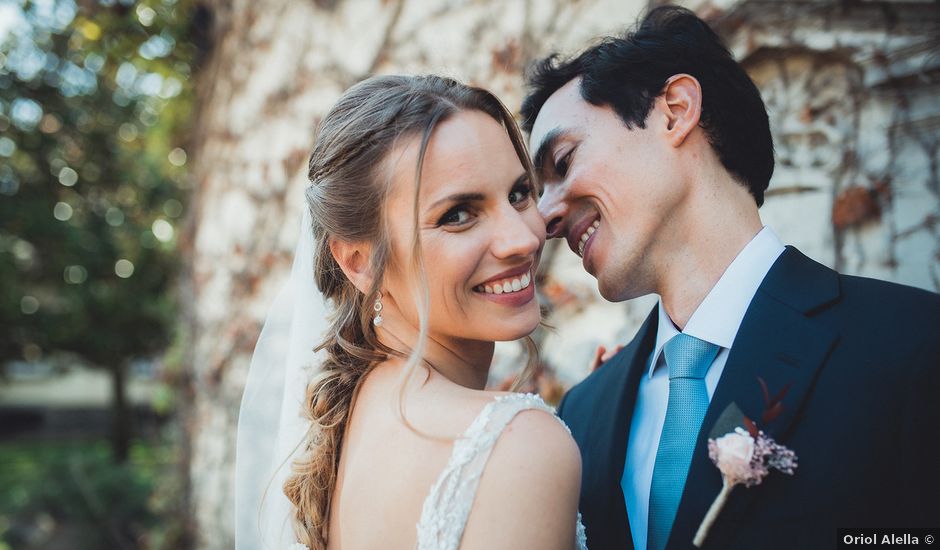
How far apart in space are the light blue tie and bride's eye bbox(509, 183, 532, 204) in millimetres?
604

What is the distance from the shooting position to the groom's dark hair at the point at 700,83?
2.19 metres

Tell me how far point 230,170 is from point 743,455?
5.29 meters

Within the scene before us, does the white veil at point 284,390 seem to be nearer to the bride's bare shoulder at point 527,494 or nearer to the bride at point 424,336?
the bride at point 424,336

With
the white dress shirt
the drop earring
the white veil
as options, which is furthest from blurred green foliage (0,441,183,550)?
the white dress shirt

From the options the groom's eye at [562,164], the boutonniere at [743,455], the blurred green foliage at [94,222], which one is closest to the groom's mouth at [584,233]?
the groom's eye at [562,164]

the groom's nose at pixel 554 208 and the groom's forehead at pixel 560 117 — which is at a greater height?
the groom's forehead at pixel 560 117

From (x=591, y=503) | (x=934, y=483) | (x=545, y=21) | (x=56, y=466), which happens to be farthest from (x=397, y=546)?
(x=56, y=466)

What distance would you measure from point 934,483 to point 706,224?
895 millimetres

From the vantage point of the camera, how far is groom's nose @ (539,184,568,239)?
90.0 inches

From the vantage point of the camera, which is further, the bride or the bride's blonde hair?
the bride's blonde hair

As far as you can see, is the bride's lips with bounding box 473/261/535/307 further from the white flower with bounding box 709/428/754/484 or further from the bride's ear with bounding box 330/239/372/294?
the white flower with bounding box 709/428/754/484

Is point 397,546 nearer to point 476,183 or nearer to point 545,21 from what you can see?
point 476,183

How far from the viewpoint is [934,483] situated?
4.90 ft

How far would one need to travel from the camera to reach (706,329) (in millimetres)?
1974
